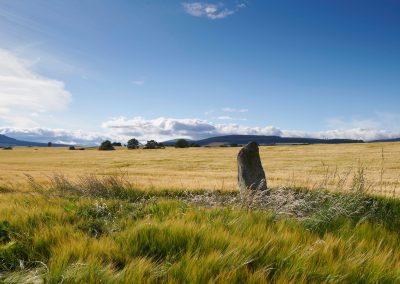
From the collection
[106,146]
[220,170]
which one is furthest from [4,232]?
[106,146]

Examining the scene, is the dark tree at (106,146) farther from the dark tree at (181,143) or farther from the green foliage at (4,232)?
the green foliage at (4,232)

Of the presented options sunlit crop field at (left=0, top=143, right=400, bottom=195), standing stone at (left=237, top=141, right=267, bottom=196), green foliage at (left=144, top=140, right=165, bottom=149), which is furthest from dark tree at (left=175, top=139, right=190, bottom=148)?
standing stone at (left=237, top=141, right=267, bottom=196)

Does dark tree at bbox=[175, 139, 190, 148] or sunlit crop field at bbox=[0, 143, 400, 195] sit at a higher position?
dark tree at bbox=[175, 139, 190, 148]

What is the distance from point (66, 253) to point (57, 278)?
568mm

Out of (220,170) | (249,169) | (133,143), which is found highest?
(133,143)

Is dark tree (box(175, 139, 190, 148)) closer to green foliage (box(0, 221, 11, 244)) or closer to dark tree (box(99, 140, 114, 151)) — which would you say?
dark tree (box(99, 140, 114, 151))

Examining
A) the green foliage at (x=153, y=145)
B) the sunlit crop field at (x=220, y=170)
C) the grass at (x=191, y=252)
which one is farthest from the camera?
the green foliage at (x=153, y=145)

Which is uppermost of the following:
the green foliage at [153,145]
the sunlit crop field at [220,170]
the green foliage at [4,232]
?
the green foliage at [153,145]

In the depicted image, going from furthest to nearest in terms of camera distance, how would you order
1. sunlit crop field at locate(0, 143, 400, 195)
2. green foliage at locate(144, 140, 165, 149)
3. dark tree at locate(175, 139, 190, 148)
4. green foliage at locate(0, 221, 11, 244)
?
dark tree at locate(175, 139, 190, 148)
green foliage at locate(144, 140, 165, 149)
sunlit crop field at locate(0, 143, 400, 195)
green foliage at locate(0, 221, 11, 244)

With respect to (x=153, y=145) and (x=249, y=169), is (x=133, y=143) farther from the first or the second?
(x=249, y=169)

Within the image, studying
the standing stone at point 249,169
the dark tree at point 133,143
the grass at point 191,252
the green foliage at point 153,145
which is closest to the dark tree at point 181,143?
the green foliage at point 153,145

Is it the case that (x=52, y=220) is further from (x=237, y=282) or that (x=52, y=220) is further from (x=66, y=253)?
(x=237, y=282)

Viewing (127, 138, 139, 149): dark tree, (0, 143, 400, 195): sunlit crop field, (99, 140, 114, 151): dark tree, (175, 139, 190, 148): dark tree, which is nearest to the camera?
(0, 143, 400, 195): sunlit crop field

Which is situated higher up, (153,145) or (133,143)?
(133,143)
